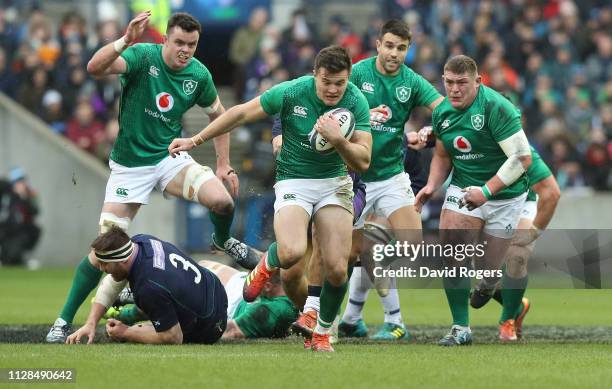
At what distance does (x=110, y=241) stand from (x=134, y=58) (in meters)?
2.08

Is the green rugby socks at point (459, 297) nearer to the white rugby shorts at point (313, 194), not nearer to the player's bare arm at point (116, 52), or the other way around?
the white rugby shorts at point (313, 194)

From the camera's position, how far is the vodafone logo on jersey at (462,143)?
1144 cm

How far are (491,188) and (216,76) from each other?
1712 cm

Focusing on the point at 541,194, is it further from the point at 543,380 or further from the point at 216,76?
the point at 216,76

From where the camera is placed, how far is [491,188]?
36.1 ft

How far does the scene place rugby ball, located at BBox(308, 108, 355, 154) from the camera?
32.9 feet

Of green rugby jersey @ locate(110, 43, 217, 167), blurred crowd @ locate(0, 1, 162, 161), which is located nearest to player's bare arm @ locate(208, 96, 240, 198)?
green rugby jersey @ locate(110, 43, 217, 167)

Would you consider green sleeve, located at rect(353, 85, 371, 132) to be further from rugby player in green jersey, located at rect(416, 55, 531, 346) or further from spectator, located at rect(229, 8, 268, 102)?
spectator, located at rect(229, 8, 268, 102)

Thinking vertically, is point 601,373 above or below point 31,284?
above

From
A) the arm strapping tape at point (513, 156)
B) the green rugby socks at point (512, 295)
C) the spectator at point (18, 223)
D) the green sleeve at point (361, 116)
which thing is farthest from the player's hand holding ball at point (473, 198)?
the spectator at point (18, 223)

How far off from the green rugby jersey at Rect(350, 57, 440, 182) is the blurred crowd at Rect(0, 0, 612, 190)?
29.6 ft

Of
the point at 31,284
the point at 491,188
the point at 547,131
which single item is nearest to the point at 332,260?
the point at 491,188

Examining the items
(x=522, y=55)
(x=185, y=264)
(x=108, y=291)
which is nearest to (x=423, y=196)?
(x=185, y=264)

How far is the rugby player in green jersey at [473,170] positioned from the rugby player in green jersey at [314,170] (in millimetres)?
1230
